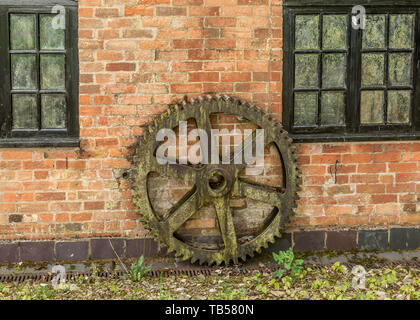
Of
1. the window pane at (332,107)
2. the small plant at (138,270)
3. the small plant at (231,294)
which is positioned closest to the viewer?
the small plant at (231,294)

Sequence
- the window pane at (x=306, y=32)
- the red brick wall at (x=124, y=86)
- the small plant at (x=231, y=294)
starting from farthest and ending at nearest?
the window pane at (x=306, y=32), the red brick wall at (x=124, y=86), the small plant at (x=231, y=294)

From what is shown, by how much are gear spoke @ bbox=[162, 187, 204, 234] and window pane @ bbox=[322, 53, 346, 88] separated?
1600mm

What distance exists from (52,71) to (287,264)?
8.84 feet

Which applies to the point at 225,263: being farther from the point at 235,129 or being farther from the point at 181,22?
the point at 181,22

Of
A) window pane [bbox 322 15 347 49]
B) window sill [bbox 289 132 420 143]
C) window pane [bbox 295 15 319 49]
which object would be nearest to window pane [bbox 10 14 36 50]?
window pane [bbox 295 15 319 49]

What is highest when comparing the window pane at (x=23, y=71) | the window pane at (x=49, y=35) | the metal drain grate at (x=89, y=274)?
the window pane at (x=49, y=35)

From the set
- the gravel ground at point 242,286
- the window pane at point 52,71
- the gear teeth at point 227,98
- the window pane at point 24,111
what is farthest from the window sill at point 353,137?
the window pane at point 24,111

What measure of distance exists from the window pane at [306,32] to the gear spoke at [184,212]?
168 centimetres

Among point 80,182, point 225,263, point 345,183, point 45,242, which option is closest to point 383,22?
point 345,183

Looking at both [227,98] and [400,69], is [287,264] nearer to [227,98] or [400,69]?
[227,98]

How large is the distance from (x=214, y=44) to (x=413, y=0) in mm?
1913

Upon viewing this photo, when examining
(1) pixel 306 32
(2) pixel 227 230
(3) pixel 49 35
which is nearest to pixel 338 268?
(2) pixel 227 230

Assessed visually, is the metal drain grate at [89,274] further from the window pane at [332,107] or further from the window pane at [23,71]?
the window pane at [332,107]

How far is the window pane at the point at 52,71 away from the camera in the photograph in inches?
188
